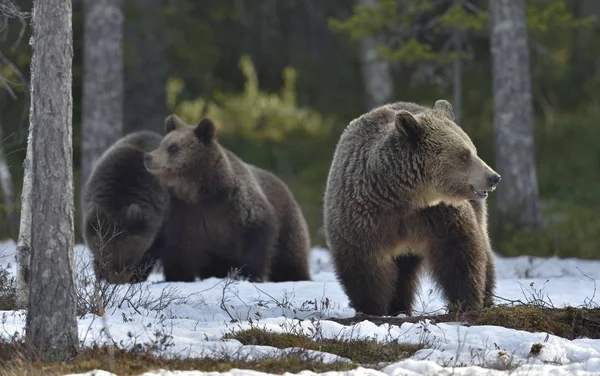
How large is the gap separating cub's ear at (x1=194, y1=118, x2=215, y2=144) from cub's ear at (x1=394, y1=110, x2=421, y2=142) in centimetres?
376

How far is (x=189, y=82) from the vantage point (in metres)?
22.7

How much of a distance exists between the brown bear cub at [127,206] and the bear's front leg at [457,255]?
4274 millimetres

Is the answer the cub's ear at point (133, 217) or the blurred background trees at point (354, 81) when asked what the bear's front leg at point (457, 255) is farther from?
the blurred background trees at point (354, 81)

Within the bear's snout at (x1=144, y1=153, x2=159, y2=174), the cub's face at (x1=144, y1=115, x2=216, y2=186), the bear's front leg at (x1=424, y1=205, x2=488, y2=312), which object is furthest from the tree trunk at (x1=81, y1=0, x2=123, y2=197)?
the bear's front leg at (x1=424, y1=205, x2=488, y2=312)

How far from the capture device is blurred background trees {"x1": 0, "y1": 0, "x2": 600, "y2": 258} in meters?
14.8

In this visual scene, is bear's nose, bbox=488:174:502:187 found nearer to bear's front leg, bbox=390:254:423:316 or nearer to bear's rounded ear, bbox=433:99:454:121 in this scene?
bear's rounded ear, bbox=433:99:454:121

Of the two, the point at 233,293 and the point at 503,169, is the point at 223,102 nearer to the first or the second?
the point at 503,169

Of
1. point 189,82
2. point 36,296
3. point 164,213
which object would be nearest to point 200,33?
point 189,82

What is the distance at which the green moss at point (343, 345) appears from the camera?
21.0ft

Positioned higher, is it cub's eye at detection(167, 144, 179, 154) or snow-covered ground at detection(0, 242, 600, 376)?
cub's eye at detection(167, 144, 179, 154)

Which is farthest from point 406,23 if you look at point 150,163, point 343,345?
point 343,345

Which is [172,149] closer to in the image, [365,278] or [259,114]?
[365,278]

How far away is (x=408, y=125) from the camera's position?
7.62 m

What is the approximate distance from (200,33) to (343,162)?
1130 cm
